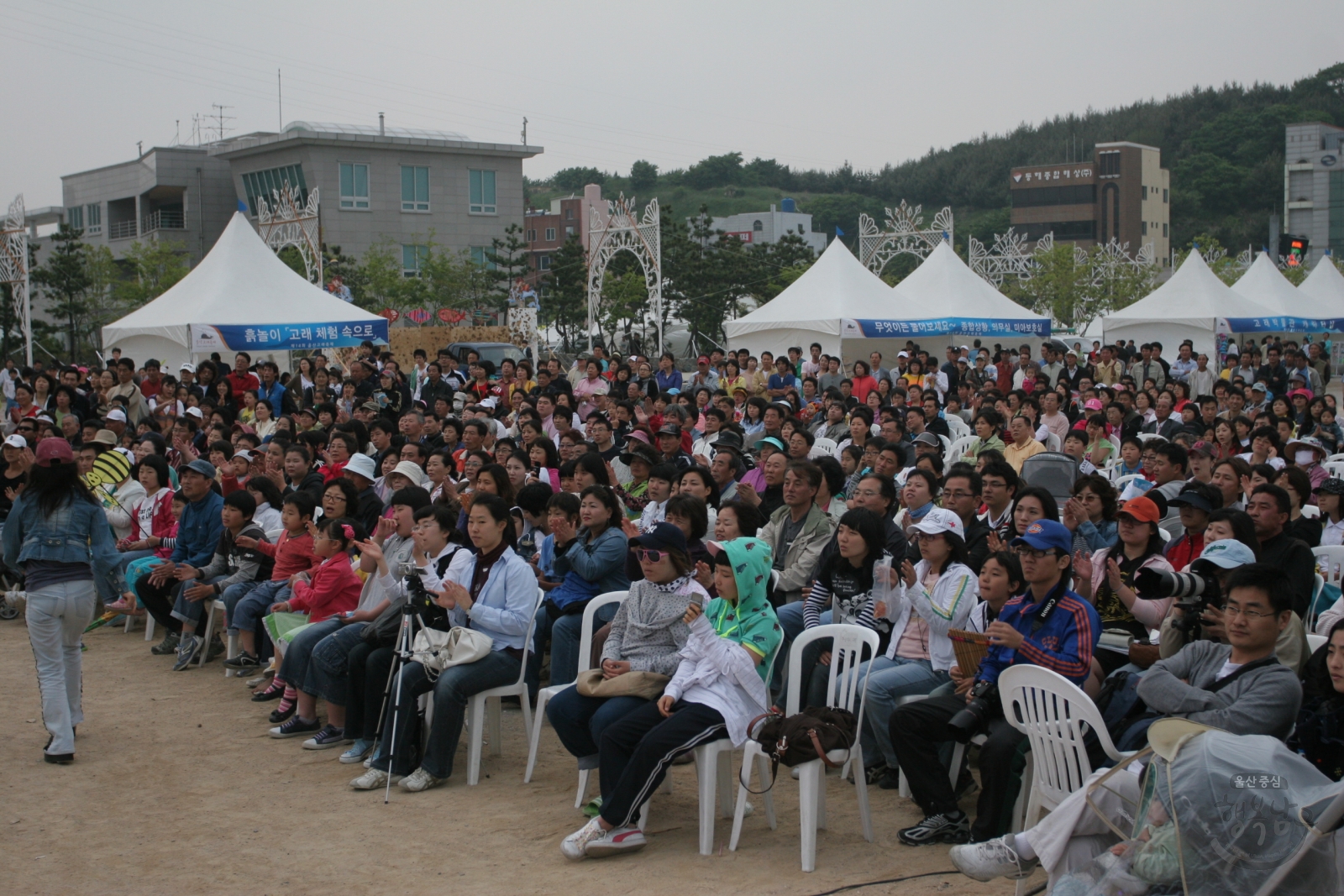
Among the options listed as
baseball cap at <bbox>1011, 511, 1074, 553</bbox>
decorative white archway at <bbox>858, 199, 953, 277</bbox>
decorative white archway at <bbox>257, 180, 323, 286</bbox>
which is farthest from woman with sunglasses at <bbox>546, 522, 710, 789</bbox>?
decorative white archway at <bbox>858, 199, 953, 277</bbox>

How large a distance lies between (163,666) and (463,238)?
46917mm

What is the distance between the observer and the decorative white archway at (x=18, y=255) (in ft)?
80.2

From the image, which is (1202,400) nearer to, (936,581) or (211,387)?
(936,581)

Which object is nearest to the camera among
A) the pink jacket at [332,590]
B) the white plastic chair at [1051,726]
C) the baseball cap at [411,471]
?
the white plastic chair at [1051,726]

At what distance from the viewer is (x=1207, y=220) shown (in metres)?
92.6

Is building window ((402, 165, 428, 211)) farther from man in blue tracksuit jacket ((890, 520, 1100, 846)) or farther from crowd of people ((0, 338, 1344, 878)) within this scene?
man in blue tracksuit jacket ((890, 520, 1100, 846))

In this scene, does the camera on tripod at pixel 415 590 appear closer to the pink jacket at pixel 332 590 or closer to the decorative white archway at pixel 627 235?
the pink jacket at pixel 332 590

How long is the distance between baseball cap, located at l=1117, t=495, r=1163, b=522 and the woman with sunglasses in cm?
188

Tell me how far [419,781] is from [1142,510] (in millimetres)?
3443

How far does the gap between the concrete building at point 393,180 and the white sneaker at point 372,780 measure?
45.0 m

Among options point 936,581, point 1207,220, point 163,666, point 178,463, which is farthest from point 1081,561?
point 1207,220

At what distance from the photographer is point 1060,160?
110 meters

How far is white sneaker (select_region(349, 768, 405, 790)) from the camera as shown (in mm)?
5266

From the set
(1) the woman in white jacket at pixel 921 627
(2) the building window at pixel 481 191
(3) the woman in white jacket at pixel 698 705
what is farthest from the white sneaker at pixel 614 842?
(2) the building window at pixel 481 191
